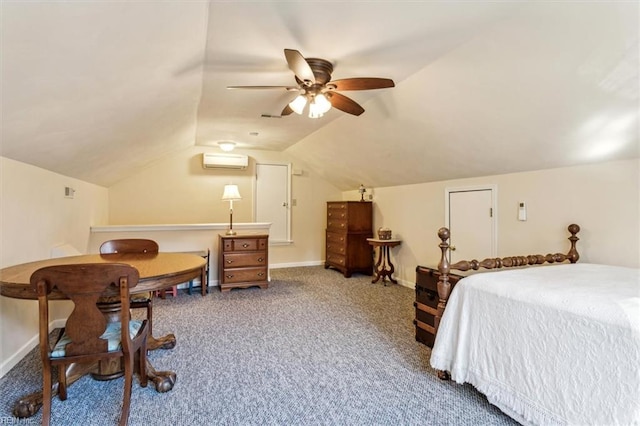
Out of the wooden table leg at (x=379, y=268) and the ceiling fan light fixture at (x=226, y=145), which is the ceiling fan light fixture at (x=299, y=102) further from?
the wooden table leg at (x=379, y=268)

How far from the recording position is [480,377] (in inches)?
73.7

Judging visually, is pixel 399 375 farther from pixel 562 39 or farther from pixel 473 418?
pixel 562 39

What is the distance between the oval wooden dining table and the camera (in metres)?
1.67

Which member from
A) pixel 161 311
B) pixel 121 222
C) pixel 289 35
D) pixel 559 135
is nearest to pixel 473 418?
pixel 559 135

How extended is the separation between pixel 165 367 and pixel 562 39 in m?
3.27

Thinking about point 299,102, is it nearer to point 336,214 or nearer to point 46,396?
point 46,396

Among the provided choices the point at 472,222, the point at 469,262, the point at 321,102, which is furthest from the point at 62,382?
the point at 472,222

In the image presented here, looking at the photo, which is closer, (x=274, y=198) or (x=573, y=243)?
(x=573, y=243)

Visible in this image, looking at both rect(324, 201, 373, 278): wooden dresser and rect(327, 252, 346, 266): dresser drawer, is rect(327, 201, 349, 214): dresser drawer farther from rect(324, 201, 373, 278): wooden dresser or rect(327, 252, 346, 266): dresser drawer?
rect(327, 252, 346, 266): dresser drawer

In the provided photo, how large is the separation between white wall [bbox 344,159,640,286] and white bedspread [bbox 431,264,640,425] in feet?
1.68

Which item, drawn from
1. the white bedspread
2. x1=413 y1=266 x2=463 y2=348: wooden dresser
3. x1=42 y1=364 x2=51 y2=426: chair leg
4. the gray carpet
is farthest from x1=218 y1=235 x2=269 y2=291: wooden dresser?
the white bedspread

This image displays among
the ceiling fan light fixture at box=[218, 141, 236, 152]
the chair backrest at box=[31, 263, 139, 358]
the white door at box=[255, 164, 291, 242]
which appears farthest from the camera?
the white door at box=[255, 164, 291, 242]

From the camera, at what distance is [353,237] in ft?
18.1

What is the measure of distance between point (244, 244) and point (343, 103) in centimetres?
255
